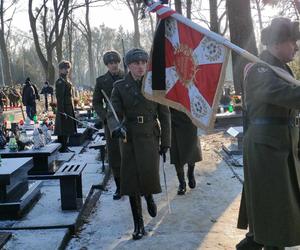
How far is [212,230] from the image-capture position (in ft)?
16.3

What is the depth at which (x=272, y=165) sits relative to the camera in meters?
3.35

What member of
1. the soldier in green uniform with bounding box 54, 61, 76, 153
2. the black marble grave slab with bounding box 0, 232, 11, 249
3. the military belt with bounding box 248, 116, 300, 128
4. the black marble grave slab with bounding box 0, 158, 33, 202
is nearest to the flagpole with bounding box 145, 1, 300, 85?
the military belt with bounding box 248, 116, 300, 128

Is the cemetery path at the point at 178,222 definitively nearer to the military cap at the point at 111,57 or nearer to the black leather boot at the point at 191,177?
the black leather boot at the point at 191,177

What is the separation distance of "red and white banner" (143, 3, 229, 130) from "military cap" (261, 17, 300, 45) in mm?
323

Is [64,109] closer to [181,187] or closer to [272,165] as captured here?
[181,187]

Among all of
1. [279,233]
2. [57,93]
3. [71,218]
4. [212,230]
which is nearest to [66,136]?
[57,93]

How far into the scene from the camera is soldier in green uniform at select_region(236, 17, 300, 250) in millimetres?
3264

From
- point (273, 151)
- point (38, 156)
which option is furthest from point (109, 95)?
point (273, 151)

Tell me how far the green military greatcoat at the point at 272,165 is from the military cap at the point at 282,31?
0.12 meters

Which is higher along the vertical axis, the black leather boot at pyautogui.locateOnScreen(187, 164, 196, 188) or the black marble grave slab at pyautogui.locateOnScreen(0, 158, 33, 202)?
the black marble grave slab at pyautogui.locateOnScreen(0, 158, 33, 202)

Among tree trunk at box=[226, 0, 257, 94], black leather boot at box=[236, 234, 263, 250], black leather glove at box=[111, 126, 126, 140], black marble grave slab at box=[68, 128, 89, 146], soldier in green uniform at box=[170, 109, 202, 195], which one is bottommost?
black leather boot at box=[236, 234, 263, 250]

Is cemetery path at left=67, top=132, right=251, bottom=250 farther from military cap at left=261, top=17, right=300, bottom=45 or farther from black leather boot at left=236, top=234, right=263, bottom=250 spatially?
military cap at left=261, top=17, right=300, bottom=45

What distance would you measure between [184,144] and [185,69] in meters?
3.01

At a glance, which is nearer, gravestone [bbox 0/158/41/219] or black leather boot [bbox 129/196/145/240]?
black leather boot [bbox 129/196/145/240]
